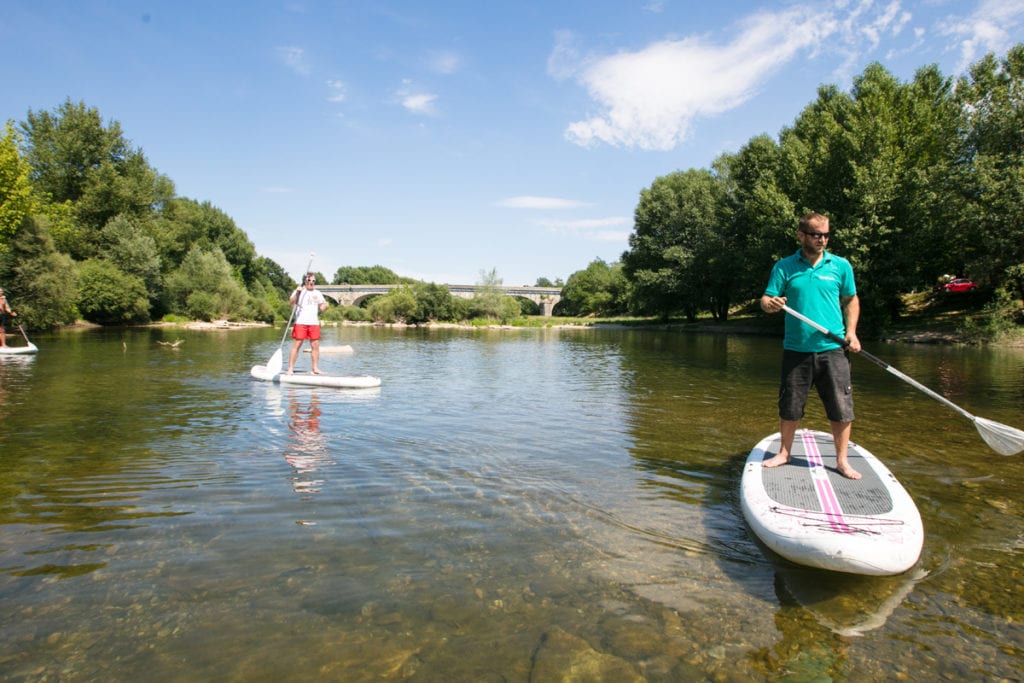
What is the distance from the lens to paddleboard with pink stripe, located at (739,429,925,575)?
13.1 ft

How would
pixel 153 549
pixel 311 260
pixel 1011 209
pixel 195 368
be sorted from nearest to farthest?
pixel 153 549 < pixel 311 260 < pixel 195 368 < pixel 1011 209

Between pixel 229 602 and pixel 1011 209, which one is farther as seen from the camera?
pixel 1011 209

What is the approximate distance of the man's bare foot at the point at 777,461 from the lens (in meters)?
5.86

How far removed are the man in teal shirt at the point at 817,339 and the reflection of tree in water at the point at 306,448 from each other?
16.5 feet

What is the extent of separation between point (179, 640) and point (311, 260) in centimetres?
1374

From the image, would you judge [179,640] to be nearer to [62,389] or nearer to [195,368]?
[62,389]

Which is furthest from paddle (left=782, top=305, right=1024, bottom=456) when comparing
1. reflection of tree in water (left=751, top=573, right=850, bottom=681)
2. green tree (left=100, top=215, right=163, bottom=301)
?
green tree (left=100, top=215, right=163, bottom=301)

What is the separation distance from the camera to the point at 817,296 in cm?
577

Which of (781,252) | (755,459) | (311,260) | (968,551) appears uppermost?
(781,252)

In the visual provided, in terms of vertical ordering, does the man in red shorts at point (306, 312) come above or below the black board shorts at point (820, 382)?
above

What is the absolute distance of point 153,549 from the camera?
14.7 ft

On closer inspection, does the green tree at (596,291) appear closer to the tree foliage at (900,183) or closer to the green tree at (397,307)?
the green tree at (397,307)

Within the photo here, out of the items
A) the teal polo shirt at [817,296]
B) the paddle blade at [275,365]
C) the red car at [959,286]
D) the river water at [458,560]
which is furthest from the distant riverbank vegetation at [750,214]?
the paddle blade at [275,365]

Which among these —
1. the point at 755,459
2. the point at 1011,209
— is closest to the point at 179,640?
the point at 755,459
